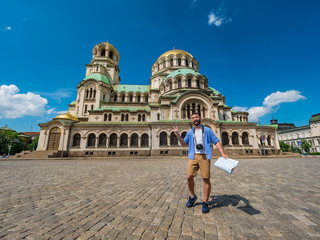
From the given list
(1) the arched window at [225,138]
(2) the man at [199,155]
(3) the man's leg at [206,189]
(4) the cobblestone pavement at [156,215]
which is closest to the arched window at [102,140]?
(4) the cobblestone pavement at [156,215]

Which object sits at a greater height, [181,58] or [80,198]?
[181,58]

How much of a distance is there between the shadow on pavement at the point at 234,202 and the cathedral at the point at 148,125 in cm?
1791

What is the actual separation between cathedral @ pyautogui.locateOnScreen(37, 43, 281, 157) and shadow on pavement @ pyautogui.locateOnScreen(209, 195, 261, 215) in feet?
58.8

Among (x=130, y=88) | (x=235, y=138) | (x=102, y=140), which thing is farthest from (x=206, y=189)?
(x=130, y=88)

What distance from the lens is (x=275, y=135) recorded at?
27.9 m

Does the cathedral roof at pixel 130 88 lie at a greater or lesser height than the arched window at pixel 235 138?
greater

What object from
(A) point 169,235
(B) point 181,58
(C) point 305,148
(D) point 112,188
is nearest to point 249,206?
(A) point 169,235

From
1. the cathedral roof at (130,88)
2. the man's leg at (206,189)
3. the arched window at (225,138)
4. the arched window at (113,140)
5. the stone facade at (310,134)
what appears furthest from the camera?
the stone facade at (310,134)

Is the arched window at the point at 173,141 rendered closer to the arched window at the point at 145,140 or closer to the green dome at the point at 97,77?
the arched window at the point at 145,140

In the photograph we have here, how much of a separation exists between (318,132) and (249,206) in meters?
84.9

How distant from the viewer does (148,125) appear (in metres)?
24.5

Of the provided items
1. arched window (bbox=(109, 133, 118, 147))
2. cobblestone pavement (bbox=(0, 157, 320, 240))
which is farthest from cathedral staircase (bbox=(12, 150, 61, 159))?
cobblestone pavement (bbox=(0, 157, 320, 240))

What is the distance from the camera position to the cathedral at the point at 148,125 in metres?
23.2

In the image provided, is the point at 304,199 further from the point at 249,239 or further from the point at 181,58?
the point at 181,58
